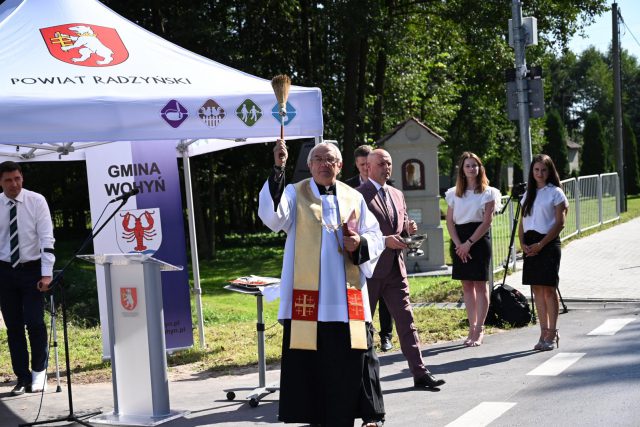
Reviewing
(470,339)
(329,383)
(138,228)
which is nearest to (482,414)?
(329,383)

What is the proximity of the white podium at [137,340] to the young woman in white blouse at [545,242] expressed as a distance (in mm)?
3897

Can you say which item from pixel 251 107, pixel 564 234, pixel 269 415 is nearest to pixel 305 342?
pixel 269 415

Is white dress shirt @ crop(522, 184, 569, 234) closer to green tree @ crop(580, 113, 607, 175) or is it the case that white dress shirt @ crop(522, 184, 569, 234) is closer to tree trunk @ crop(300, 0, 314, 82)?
tree trunk @ crop(300, 0, 314, 82)

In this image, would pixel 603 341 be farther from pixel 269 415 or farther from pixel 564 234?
pixel 564 234

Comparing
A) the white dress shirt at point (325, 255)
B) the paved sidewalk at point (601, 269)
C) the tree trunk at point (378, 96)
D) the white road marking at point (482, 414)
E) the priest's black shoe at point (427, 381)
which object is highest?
the tree trunk at point (378, 96)

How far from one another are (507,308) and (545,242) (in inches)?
66.9

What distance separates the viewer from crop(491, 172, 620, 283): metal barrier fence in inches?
611

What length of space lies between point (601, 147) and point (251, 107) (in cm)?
5248

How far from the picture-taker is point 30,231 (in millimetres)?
7992

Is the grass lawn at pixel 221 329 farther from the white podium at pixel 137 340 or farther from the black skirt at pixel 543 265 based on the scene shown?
the white podium at pixel 137 340

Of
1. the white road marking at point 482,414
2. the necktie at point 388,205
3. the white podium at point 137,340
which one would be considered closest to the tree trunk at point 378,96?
the necktie at point 388,205

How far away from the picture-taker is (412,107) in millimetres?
31766

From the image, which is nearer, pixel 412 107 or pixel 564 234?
pixel 564 234

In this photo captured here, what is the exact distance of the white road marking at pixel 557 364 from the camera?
306 inches
